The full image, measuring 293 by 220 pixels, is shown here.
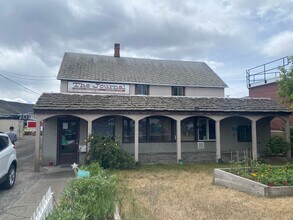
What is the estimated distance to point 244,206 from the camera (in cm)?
659

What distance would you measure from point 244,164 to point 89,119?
8.01 meters

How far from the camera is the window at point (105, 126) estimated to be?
14890 millimetres

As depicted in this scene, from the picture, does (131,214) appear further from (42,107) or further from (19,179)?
(42,107)

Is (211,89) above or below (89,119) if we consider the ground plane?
above

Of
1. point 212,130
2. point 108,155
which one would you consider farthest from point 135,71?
point 108,155

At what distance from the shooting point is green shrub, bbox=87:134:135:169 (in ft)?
41.3

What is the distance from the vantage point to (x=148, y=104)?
1462 cm

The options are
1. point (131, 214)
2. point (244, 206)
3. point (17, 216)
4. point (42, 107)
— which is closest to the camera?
point (131, 214)

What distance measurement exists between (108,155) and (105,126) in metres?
2.80

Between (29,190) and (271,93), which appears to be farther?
(271,93)

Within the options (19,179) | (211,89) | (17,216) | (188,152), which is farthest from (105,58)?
(17,216)

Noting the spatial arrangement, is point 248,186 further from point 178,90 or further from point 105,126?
point 178,90

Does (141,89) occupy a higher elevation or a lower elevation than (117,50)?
lower

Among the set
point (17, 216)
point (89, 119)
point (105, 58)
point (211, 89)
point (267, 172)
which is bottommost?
point (17, 216)
